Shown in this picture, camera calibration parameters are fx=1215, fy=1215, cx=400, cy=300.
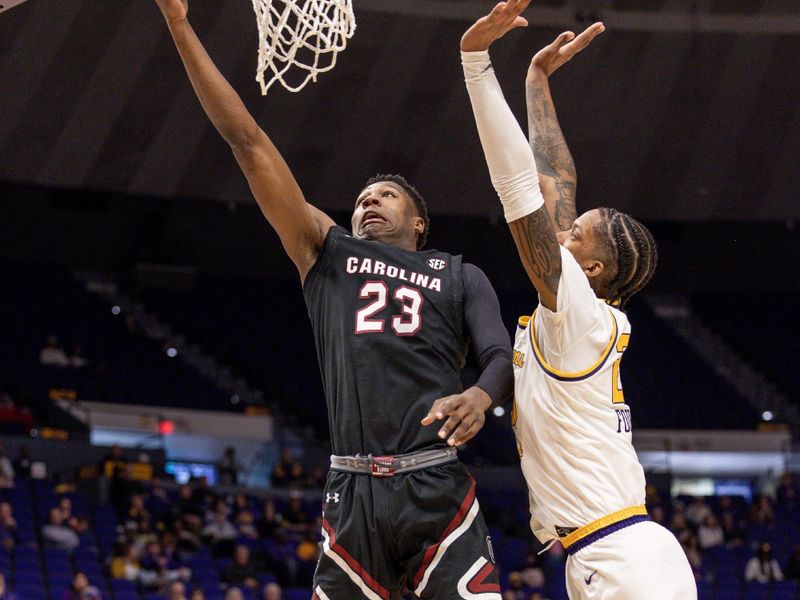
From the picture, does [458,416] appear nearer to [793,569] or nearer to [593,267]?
[593,267]

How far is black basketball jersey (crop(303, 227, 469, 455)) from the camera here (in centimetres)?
379

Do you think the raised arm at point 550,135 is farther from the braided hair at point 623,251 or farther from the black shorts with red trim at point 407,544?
the black shorts with red trim at point 407,544

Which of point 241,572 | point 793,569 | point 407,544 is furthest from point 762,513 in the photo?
point 407,544

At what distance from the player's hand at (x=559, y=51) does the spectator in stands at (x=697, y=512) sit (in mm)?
15301

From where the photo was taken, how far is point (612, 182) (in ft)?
70.1

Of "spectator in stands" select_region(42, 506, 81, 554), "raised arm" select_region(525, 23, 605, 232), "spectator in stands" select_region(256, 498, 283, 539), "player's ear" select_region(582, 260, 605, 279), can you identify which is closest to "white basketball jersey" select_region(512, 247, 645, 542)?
"player's ear" select_region(582, 260, 605, 279)

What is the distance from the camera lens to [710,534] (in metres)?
18.3

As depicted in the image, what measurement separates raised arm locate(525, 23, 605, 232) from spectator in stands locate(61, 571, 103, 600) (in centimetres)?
874

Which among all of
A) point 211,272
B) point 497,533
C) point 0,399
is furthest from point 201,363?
point 497,533

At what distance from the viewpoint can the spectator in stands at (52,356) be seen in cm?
2109

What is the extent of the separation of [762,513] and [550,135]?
52.4 feet

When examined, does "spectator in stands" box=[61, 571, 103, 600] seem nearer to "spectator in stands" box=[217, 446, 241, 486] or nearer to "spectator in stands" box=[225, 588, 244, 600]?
"spectator in stands" box=[225, 588, 244, 600]

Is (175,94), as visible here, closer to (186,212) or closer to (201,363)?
(186,212)

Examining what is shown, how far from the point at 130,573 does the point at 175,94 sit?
8.19m
